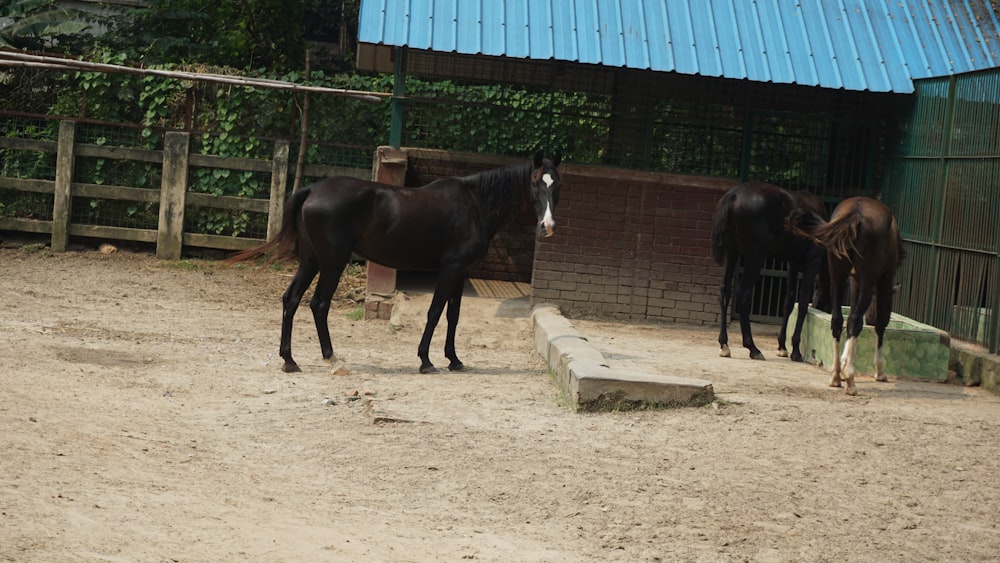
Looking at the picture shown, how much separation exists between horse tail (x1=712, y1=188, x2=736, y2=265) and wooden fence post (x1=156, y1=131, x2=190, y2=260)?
826cm

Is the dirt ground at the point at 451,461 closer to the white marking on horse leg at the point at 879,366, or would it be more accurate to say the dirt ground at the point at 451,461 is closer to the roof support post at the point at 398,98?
the white marking on horse leg at the point at 879,366

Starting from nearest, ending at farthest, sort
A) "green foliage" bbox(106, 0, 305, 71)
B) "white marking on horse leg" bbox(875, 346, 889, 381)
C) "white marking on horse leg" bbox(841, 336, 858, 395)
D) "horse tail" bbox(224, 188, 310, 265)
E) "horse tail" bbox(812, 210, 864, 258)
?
1. "white marking on horse leg" bbox(841, 336, 858, 395)
2. "horse tail" bbox(812, 210, 864, 258)
3. "horse tail" bbox(224, 188, 310, 265)
4. "white marking on horse leg" bbox(875, 346, 889, 381)
5. "green foliage" bbox(106, 0, 305, 71)

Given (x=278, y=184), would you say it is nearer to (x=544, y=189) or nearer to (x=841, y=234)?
(x=544, y=189)

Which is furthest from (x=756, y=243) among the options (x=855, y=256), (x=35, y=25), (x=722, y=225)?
(x=35, y=25)

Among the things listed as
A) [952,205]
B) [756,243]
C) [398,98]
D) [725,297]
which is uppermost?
[398,98]

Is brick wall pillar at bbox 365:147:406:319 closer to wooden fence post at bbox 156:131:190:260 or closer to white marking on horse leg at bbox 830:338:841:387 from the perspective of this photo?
wooden fence post at bbox 156:131:190:260

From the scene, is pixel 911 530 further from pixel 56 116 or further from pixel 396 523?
pixel 56 116

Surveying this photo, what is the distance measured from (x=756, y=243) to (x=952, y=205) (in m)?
2.13

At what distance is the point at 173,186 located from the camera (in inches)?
605

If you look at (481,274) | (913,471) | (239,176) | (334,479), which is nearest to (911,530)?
(913,471)

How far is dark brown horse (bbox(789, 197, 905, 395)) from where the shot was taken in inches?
338

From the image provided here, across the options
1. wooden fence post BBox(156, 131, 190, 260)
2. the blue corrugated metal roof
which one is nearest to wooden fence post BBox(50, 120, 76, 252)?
wooden fence post BBox(156, 131, 190, 260)

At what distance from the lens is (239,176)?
15.7 m

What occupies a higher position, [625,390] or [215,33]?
[215,33]
